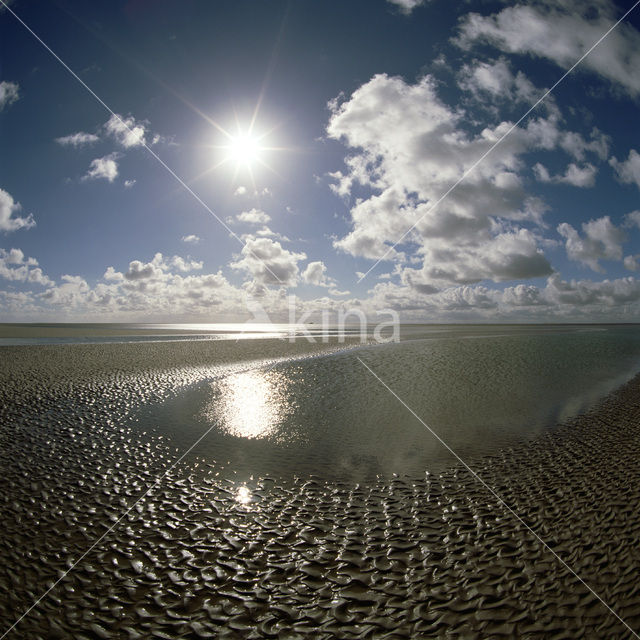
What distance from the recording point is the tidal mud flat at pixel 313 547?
5.80 meters

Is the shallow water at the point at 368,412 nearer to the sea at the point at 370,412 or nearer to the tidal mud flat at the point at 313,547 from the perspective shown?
the sea at the point at 370,412

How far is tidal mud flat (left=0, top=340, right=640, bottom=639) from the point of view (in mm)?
5801

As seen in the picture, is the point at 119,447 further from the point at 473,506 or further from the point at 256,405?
the point at 473,506

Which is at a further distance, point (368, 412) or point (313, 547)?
point (368, 412)

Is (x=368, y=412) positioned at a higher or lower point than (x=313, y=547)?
higher

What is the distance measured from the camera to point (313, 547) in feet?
25.0

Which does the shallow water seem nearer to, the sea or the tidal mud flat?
the sea

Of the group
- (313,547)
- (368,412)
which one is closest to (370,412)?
(368,412)

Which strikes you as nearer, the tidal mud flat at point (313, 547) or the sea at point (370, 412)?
the tidal mud flat at point (313, 547)

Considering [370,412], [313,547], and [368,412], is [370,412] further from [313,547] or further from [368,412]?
[313,547]

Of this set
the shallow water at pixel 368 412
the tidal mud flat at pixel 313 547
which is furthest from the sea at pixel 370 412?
the tidal mud flat at pixel 313 547

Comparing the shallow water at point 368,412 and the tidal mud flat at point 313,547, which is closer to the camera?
the tidal mud flat at point 313,547

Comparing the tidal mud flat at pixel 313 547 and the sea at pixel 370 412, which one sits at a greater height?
the sea at pixel 370 412

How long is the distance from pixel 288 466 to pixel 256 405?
7594mm
